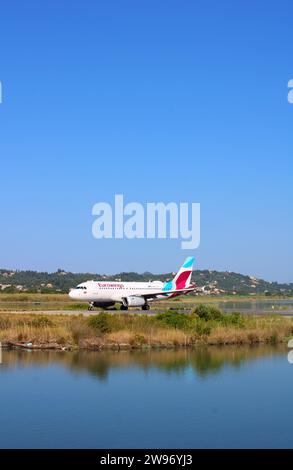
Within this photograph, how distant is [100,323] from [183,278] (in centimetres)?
3924

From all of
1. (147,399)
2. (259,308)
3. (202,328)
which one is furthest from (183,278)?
(147,399)

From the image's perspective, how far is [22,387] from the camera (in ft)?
95.5

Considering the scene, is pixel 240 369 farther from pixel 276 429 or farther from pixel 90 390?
pixel 276 429

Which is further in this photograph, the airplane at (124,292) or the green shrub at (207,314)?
the airplane at (124,292)

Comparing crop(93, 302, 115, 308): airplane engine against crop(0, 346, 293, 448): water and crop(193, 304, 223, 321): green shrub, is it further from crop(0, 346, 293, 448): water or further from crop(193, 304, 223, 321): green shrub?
crop(0, 346, 293, 448): water

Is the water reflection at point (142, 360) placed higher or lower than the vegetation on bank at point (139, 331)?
lower

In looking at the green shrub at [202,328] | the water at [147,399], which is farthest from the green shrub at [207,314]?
the water at [147,399]

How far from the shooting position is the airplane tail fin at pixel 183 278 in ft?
260

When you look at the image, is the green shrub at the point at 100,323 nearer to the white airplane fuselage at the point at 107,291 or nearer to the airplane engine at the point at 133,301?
the white airplane fuselage at the point at 107,291

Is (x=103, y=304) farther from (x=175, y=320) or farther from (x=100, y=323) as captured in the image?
(x=100, y=323)

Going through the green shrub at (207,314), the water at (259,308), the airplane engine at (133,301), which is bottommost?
the water at (259,308)

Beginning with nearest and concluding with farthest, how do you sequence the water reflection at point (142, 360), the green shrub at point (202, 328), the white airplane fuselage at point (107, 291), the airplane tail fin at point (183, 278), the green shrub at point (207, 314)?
the water reflection at point (142, 360) < the green shrub at point (202, 328) < the green shrub at point (207, 314) < the white airplane fuselage at point (107, 291) < the airplane tail fin at point (183, 278)
